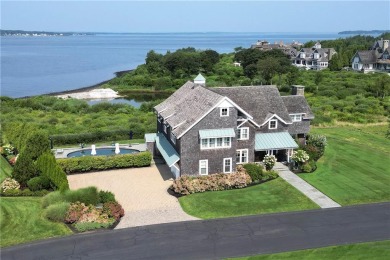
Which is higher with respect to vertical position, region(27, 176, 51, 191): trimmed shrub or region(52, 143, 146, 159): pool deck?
region(27, 176, 51, 191): trimmed shrub

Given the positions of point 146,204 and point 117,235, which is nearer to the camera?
point 117,235

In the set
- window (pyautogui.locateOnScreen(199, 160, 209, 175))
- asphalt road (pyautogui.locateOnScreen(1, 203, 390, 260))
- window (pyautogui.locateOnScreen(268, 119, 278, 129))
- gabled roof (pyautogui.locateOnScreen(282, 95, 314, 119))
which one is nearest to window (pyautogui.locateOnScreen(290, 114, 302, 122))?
gabled roof (pyautogui.locateOnScreen(282, 95, 314, 119))

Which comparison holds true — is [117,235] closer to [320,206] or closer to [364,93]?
[320,206]

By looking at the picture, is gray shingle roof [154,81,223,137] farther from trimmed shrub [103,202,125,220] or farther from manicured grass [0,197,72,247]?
manicured grass [0,197,72,247]

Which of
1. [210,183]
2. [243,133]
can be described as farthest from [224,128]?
[210,183]

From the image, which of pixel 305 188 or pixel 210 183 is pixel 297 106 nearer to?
pixel 305 188

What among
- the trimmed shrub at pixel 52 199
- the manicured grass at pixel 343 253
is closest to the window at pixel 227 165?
the manicured grass at pixel 343 253

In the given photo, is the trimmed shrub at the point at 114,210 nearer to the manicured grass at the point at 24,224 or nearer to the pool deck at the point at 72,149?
the manicured grass at the point at 24,224

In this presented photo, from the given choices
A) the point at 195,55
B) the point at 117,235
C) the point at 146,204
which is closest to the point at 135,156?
the point at 146,204
